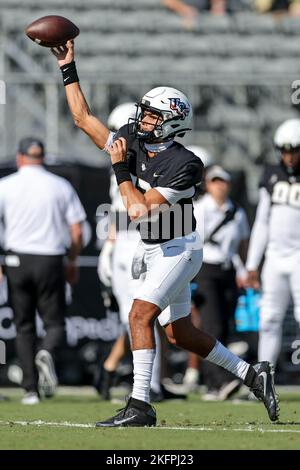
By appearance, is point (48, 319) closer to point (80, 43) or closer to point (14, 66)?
point (14, 66)

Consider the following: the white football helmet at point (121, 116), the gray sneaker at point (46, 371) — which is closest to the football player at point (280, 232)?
the white football helmet at point (121, 116)

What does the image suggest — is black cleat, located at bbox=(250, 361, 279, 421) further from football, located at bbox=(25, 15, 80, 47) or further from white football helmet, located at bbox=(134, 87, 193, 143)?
football, located at bbox=(25, 15, 80, 47)

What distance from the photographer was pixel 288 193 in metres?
9.88

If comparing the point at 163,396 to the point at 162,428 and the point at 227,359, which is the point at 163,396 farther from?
the point at 162,428

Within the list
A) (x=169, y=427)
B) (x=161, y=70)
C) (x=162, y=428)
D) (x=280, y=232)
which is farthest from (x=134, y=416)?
(x=161, y=70)

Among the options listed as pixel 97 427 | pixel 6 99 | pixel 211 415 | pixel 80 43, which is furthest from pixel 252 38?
pixel 97 427

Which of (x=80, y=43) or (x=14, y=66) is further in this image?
(x=80, y=43)

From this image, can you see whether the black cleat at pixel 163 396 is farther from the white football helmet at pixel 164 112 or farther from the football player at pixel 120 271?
the white football helmet at pixel 164 112

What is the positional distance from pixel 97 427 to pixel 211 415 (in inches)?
62.9

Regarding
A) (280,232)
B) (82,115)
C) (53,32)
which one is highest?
(53,32)

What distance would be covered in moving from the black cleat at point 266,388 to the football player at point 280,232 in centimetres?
269

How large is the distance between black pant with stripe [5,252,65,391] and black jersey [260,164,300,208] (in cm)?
179

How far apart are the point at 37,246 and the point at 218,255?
1815 millimetres

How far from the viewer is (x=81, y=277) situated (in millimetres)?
12156
